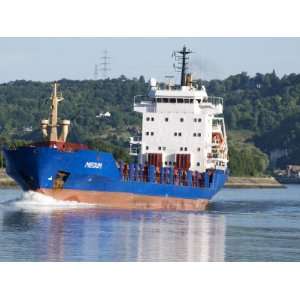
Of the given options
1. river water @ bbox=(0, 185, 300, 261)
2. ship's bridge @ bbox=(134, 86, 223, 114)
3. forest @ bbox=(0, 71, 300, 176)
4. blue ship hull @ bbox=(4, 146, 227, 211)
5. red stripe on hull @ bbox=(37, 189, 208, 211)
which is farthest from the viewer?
forest @ bbox=(0, 71, 300, 176)

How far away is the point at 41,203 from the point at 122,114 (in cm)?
11432

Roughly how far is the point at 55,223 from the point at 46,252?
764cm

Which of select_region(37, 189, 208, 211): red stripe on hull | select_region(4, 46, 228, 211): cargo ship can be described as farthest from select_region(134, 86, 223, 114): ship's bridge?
select_region(37, 189, 208, 211): red stripe on hull

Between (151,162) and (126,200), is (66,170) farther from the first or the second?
(151,162)

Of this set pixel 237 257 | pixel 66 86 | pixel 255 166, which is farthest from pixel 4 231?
pixel 66 86

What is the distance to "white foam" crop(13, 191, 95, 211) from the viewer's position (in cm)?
4628

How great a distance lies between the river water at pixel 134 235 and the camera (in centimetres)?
3284

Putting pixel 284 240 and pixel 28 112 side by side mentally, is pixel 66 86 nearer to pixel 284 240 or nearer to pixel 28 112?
pixel 28 112

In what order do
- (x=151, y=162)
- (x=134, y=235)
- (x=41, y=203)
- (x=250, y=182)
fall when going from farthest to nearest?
(x=250, y=182) < (x=151, y=162) < (x=41, y=203) < (x=134, y=235)

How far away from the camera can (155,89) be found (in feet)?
185

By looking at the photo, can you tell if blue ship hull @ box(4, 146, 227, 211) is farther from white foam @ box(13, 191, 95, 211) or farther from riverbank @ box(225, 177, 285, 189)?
riverbank @ box(225, 177, 285, 189)

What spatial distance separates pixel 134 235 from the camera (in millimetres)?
37812

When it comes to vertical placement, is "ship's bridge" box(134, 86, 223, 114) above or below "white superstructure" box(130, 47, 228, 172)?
above

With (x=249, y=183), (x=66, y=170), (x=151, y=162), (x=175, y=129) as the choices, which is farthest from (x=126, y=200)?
(x=249, y=183)
